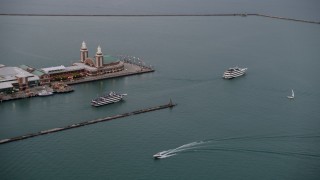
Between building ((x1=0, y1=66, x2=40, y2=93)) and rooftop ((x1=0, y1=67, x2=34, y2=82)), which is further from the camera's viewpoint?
rooftop ((x1=0, y1=67, x2=34, y2=82))

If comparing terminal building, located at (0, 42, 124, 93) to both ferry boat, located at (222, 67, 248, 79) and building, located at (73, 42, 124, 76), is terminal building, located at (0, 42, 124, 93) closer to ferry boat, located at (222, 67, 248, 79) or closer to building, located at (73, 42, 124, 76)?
building, located at (73, 42, 124, 76)

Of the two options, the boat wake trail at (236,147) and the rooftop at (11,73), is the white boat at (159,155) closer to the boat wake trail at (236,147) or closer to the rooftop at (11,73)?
the boat wake trail at (236,147)

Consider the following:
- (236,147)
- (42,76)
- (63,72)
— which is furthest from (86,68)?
(236,147)

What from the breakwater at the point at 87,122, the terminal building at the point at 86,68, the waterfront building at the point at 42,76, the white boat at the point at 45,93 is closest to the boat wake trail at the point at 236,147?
the breakwater at the point at 87,122

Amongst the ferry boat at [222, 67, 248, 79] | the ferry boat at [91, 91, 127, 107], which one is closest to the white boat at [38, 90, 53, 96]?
the ferry boat at [91, 91, 127, 107]

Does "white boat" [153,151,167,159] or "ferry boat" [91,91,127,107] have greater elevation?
"ferry boat" [91,91,127,107]

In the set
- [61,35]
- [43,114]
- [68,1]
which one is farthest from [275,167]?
[68,1]

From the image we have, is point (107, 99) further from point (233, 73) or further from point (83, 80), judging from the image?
point (233, 73)
